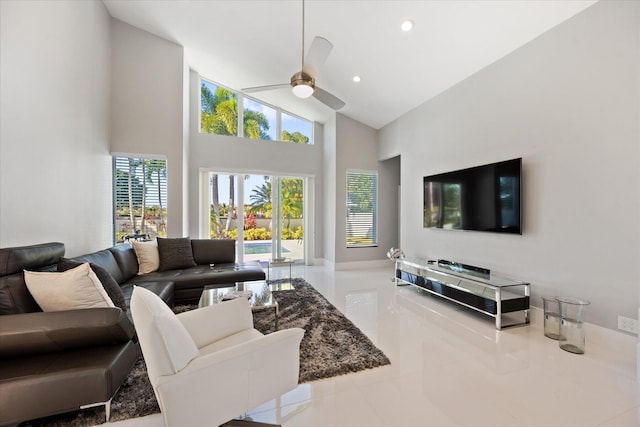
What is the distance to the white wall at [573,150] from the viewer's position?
2.41 m

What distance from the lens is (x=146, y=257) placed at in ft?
12.5

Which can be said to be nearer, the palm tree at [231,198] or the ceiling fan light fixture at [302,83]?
the ceiling fan light fixture at [302,83]

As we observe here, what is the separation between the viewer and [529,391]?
1920 mm

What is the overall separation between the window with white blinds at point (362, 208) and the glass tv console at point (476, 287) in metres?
2.02

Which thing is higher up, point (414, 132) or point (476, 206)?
point (414, 132)

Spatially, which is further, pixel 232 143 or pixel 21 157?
pixel 232 143

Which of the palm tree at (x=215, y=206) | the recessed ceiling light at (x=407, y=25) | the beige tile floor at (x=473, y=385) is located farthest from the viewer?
the palm tree at (x=215, y=206)

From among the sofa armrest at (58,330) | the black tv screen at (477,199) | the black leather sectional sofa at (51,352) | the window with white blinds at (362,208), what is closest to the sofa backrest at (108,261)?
the black leather sectional sofa at (51,352)

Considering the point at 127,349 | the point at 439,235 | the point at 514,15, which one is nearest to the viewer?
the point at 127,349

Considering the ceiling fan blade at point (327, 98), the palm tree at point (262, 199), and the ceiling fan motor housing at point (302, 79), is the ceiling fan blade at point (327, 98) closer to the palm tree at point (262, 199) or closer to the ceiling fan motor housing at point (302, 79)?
the ceiling fan motor housing at point (302, 79)

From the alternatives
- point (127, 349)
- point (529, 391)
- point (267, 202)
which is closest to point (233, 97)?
point (267, 202)

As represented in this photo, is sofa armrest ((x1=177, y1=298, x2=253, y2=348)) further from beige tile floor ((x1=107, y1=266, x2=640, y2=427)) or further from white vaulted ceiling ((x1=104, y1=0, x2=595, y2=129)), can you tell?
white vaulted ceiling ((x1=104, y1=0, x2=595, y2=129))

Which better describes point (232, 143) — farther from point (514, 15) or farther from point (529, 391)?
point (529, 391)

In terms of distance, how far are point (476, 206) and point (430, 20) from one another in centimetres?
240
